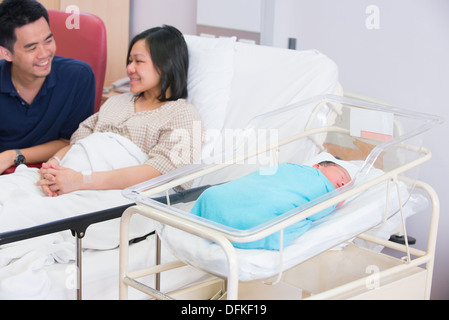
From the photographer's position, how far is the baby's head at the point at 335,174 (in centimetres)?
138

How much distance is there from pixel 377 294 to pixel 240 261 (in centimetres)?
41

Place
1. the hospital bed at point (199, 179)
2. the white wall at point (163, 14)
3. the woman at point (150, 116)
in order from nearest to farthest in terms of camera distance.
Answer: the hospital bed at point (199, 179) → the woman at point (150, 116) → the white wall at point (163, 14)

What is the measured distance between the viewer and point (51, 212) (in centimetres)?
161

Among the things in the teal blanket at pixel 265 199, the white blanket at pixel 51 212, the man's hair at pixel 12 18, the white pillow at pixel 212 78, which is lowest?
the white blanket at pixel 51 212

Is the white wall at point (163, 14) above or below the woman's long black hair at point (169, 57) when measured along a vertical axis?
above

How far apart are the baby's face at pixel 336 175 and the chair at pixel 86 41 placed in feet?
4.38

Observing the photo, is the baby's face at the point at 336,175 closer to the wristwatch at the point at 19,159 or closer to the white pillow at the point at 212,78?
the white pillow at the point at 212,78

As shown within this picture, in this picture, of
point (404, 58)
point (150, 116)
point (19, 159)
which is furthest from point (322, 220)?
point (19, 159)

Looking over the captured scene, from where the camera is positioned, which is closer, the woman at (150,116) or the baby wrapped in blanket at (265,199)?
the baby wrapped in blanket at (265,199)

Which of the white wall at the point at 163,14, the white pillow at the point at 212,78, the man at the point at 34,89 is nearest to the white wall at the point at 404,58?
the white pillow at the point at 212,78

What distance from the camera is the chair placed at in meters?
2.43

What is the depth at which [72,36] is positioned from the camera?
2504 millimetres

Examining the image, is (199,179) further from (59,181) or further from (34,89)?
(34,89)

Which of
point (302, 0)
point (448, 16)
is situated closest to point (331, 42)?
point (302, 0)
